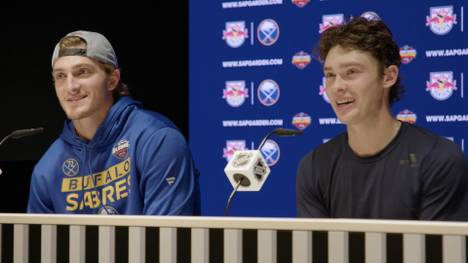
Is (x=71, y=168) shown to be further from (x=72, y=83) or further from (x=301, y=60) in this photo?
(x=301, y=60)

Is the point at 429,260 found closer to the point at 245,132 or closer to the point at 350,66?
the point at 350,66

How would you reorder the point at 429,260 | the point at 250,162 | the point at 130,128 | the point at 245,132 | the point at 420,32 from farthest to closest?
the point at 245,132, the point at 420,32, the point at 130,128, the point at 250,162, the point at 429,260

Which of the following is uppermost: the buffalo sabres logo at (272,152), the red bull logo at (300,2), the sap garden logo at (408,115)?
the red bull logo at (300,2)

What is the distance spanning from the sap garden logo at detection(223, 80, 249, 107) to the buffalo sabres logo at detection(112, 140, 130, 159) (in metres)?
1.11

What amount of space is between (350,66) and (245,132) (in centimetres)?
136

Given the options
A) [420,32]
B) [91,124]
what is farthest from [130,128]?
[420,32]

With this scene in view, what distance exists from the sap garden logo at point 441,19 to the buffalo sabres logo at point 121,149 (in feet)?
4.90

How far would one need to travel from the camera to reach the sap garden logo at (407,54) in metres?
3.64

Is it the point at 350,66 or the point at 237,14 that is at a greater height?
the point at 237,14

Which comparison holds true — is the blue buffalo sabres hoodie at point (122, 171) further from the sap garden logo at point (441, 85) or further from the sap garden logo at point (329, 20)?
the sap garden logo at point (441, 85)

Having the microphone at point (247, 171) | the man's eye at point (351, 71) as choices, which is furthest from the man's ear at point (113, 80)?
the microphone at point (247, 171)

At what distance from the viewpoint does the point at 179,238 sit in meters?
1.53

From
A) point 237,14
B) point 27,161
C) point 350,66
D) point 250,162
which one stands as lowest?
point 27,161

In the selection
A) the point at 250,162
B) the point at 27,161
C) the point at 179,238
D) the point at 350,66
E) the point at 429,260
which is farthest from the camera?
the point at 27,161
